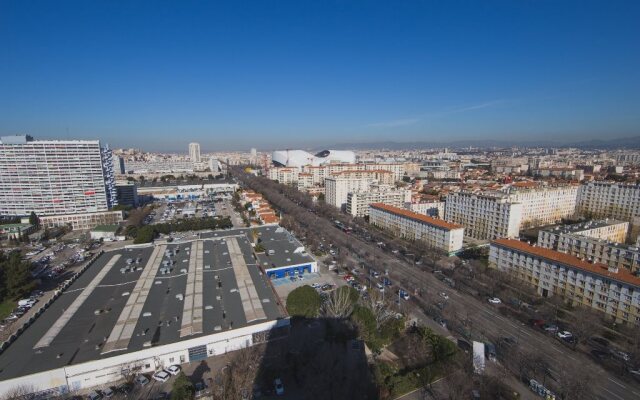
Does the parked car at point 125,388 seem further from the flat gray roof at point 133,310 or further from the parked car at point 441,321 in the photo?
the parked car at point 441,321

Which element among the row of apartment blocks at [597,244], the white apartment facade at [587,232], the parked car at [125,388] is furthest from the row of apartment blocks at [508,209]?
the parked car at [125,388]

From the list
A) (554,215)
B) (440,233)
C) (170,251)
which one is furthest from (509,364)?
(554,215)

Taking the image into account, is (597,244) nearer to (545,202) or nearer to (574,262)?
(574,262)

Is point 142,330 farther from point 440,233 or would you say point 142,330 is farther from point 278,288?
point 440,233

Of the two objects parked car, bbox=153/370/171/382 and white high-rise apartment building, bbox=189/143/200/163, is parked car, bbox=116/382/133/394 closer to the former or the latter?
parked car, bbox=153/370/171/382

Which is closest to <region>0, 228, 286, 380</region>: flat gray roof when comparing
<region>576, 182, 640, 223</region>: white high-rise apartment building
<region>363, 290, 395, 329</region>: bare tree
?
<region>363, 290, 395, 329</region>: bare tree

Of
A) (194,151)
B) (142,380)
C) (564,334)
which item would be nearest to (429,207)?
(564,334)
